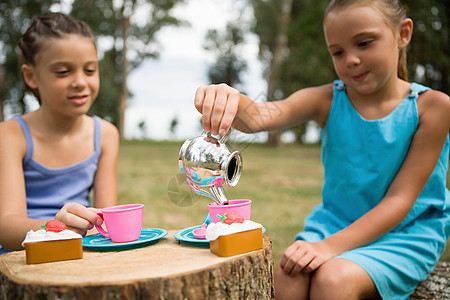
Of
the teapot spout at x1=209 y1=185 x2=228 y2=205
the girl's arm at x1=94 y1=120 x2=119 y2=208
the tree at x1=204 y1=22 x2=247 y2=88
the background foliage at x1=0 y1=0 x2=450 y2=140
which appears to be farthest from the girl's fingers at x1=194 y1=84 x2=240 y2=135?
the tree at x1=204 y1=22 x2=247 y2=88

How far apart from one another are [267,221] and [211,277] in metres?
3.17

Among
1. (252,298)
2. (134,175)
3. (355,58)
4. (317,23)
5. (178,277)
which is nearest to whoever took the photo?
(178,277)

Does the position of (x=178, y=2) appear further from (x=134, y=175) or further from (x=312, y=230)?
(x=312, y=230)

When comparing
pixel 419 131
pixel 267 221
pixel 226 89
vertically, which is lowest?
pixel 267 221

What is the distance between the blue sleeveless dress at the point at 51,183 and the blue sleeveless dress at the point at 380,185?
1.22 metres

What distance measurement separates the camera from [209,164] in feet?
4.79

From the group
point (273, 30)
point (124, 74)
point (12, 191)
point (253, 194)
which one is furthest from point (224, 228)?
point (273, 30)

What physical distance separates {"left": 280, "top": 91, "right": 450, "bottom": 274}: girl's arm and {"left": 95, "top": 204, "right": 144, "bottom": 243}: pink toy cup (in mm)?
639

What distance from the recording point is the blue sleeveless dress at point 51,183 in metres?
2.25

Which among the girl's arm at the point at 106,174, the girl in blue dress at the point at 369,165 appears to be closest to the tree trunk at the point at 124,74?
the girl's arm at the point at 106,174

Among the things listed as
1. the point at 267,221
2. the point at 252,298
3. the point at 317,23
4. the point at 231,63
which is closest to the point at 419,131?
the point at 252,298

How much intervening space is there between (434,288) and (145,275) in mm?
1607

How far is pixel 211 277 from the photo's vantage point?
1.27 metres

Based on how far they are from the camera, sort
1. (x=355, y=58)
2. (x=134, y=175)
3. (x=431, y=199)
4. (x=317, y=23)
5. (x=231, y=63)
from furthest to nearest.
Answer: (x=231, y=63) < (x=317, y=23) < (x=134, y=175) < (x=431, y=199) < (x=355, y=58)
